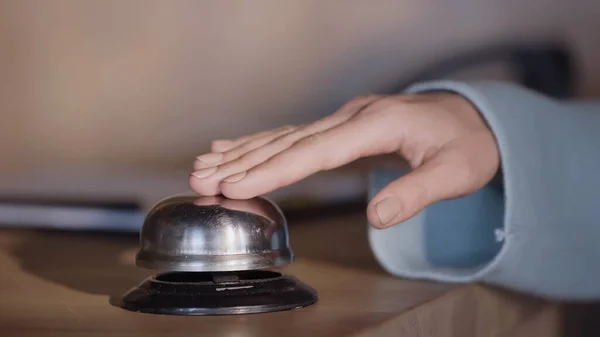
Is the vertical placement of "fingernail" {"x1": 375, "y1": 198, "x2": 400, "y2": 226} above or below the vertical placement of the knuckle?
below

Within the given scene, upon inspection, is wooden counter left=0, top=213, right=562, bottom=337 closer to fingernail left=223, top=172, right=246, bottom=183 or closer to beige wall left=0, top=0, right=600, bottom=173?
fingernail left=223, top=172, right=246, bottom=183

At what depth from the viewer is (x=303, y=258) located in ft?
2.36

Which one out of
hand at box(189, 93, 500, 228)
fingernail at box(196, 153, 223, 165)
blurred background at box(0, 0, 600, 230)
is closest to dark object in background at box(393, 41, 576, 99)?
blurred background at box(0, 0, 600, 230)

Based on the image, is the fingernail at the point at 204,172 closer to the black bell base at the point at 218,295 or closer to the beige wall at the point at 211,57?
the black bell base at the point at 218,295

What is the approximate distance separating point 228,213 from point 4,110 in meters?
1.21

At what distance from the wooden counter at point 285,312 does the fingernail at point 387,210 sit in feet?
0.16

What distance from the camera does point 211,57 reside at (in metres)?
1.50

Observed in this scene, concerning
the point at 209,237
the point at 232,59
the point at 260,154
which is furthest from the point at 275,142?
the point at 232,59

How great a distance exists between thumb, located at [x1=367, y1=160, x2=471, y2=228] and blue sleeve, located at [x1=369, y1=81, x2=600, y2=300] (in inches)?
1.9

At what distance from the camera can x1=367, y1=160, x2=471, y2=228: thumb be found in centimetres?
53

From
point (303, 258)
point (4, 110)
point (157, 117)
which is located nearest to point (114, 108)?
point (157, 117)

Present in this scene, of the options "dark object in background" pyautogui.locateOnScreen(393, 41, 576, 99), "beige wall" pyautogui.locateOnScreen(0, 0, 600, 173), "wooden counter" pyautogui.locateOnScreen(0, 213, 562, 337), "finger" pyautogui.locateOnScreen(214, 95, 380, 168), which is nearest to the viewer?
"wooden counter" pyautogui.locateOnScreen(0, 213, 562, 337)

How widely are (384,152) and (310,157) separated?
77mm

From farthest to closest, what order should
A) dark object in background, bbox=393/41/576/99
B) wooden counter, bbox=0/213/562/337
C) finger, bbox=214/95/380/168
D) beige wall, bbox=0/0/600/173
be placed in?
beige wall, bbox=0/0/600/173 < dark object in background, bbox=393/41/576/99 < finger, bbox=214/95/380/168 < wooden counter, bbox=0/213/562/337
